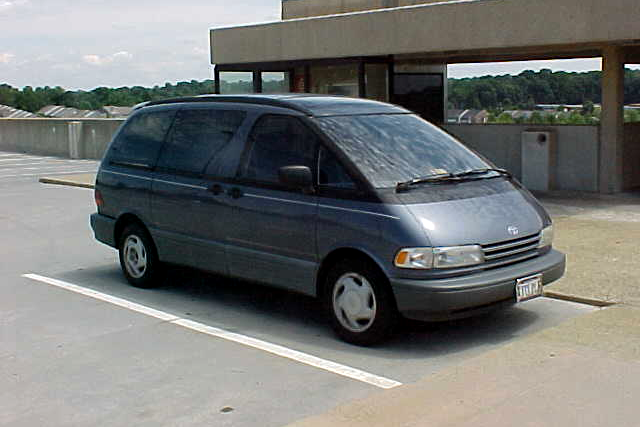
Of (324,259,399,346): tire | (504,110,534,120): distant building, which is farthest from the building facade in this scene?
(324,259,399,346): tire

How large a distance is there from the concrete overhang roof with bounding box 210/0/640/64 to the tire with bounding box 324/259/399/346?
25.8 feet

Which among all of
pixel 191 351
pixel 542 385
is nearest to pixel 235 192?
pixel 191 351

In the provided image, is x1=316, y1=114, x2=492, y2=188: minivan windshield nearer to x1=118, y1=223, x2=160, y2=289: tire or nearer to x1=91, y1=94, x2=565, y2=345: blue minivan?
x1=91, y1=94, x2=565, y2=345: blue minivan

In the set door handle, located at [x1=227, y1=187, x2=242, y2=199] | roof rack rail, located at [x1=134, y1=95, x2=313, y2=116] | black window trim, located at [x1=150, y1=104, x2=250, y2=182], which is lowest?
door handle, located at [x1=227, y1=187, x2=242, y2=199]

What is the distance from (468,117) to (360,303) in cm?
1222

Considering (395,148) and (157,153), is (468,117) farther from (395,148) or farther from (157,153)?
(395,148)

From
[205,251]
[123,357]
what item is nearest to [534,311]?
[205,251]

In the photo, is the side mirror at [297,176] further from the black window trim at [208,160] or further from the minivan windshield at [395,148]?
the black window trim at [208,160]

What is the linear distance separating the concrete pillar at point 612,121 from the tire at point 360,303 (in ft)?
30.3

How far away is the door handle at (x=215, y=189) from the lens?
25.1ft

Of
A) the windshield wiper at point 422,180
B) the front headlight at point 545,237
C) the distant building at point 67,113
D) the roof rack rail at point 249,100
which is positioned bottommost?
the front headlight at point 545,237

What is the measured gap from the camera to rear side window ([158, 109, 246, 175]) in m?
7.78

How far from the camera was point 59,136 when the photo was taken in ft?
97.6

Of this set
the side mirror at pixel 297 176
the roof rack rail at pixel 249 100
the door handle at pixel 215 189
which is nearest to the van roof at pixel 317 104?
the roof rack rail at pixel 249 100
